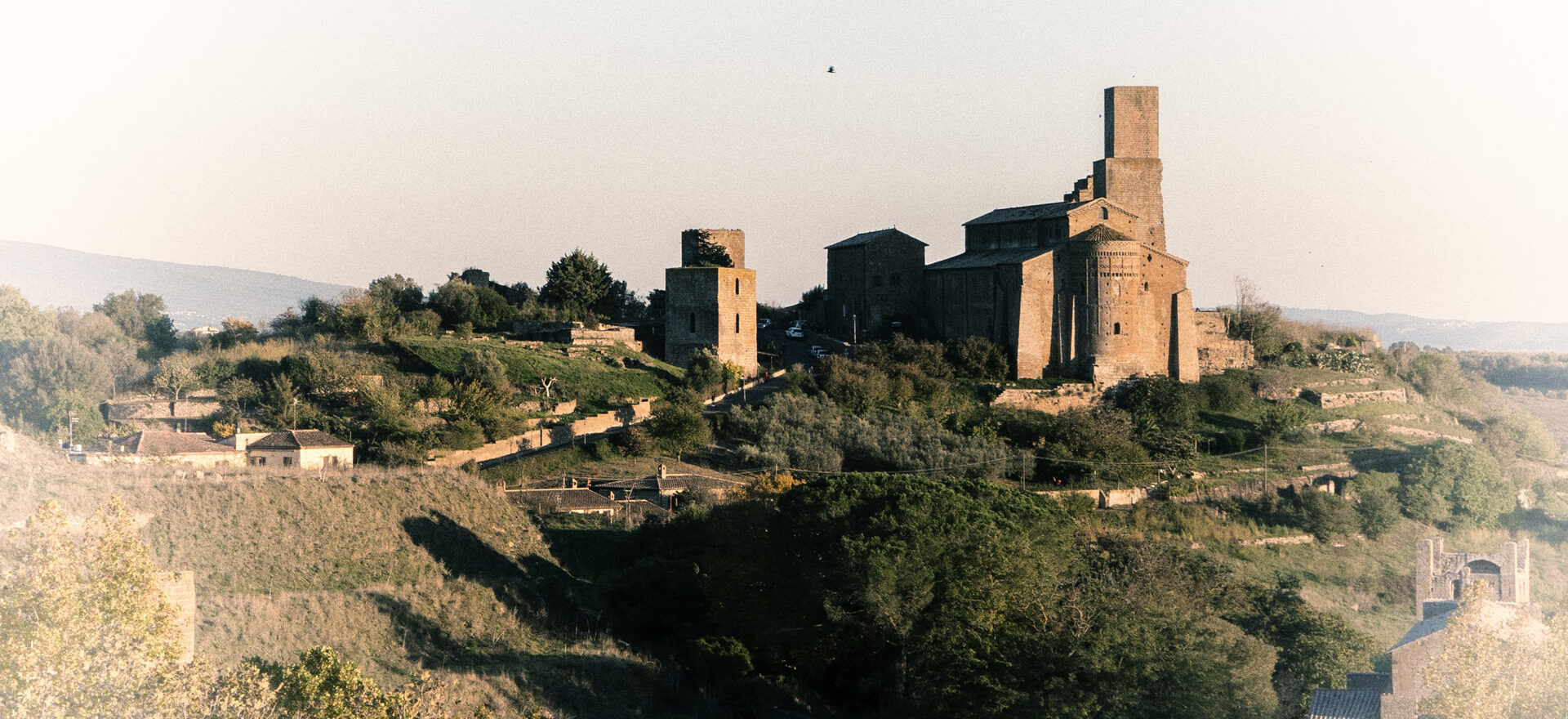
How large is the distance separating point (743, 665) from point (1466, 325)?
13480 cm

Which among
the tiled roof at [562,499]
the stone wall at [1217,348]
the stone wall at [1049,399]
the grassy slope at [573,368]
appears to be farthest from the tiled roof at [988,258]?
the tiled roof at [562,499]

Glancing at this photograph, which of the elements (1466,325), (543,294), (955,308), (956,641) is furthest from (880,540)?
(1466,325)

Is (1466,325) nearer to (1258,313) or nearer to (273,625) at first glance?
(1258,313)

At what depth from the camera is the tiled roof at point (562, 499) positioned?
27575 millimetres

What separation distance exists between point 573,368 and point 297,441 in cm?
926

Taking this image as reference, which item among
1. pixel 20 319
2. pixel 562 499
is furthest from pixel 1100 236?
pixel 20 319

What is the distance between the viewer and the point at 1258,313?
4528 centimetres

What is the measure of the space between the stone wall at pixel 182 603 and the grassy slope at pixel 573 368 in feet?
60.1

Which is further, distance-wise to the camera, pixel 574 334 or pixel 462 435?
pixel 574 334

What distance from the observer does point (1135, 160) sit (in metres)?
43.3

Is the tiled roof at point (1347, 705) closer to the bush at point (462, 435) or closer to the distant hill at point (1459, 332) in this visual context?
the bush at point (462, 435)

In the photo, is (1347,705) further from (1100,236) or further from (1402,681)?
Answer: (1100,236)

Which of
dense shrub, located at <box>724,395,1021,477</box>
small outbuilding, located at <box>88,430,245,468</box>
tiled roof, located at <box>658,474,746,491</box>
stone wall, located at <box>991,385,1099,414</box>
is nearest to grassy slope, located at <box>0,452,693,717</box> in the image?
small outbuilding, located at <box>88,430,245,468</box>

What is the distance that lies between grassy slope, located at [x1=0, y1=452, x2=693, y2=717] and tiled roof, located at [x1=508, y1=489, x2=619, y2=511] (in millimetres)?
1880
